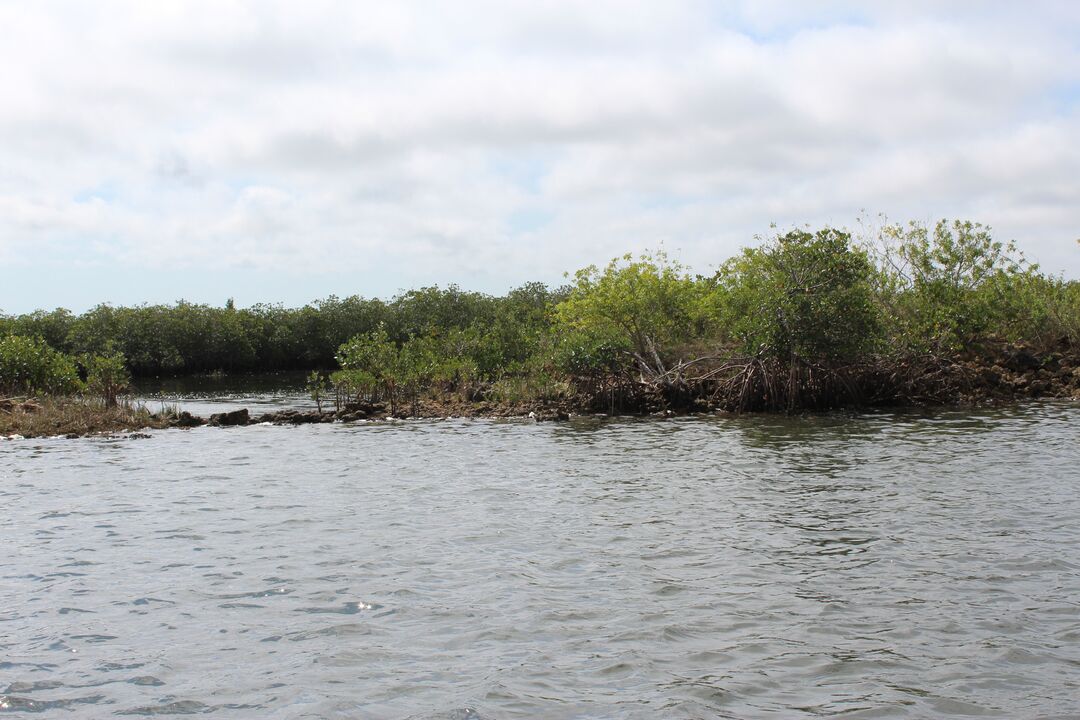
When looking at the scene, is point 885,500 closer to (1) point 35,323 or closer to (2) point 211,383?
(2) point 211,383

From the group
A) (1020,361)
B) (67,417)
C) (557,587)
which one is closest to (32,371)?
(67,417)

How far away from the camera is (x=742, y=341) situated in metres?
31.0

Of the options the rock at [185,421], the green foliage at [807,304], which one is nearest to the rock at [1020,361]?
the green foliage at [807,304]

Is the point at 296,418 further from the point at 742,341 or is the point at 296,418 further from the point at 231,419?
the point at 742,341

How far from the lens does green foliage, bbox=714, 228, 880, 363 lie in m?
29.3

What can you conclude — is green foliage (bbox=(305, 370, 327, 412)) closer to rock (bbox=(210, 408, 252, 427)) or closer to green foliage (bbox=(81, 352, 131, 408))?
rock (bbox=(210, 408, 252, 427))

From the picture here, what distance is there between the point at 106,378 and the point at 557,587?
988 inches

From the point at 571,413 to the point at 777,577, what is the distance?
68.9ft

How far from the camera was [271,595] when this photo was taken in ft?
37.2

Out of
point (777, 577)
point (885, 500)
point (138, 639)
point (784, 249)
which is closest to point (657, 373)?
point (784, 249)

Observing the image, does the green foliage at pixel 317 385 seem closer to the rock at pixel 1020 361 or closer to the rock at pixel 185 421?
the rock at pixel 185 421

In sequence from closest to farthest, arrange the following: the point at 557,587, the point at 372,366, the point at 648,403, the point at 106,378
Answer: the point at 557,587 < the point at 106,378 < the point at 648,403 < the point at 372,366

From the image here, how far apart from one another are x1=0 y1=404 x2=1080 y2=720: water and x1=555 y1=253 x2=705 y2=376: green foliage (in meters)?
12.9

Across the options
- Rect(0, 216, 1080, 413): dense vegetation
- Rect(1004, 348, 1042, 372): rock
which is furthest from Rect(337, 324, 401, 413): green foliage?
Rect(1004, 348, 1042, 372): rock
